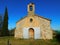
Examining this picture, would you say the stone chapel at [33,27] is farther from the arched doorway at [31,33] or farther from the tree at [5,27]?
the tree at [5,27]

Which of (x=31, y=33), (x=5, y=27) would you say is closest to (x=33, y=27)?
(x=31, y=33)

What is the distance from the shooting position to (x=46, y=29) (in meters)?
25.1

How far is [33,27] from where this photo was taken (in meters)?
25.8

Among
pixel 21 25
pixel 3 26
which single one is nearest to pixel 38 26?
pixel 21 25

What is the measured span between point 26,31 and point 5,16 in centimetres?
1429

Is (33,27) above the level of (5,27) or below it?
below

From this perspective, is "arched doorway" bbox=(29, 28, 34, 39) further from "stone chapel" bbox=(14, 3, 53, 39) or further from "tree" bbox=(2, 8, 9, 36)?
"tree" bbox=(2, 8, 9, 36)

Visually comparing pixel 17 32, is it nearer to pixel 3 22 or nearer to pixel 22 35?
pixel 22 35

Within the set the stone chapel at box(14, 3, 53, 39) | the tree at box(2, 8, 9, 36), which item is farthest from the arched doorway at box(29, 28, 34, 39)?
the tree at box(2, 8, 9, 36)

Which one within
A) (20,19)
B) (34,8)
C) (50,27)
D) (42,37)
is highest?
(34,8)

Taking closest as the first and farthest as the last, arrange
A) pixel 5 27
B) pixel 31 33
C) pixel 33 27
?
1. pixel 33 27
2. pixel 31 33
3. pixel 5 27

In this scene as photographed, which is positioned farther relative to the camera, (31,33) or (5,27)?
(5,27)

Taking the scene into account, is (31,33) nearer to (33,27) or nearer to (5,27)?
(33,27)

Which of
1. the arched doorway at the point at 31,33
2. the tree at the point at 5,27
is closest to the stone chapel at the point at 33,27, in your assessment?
the arched doorway at the point at 31,33
